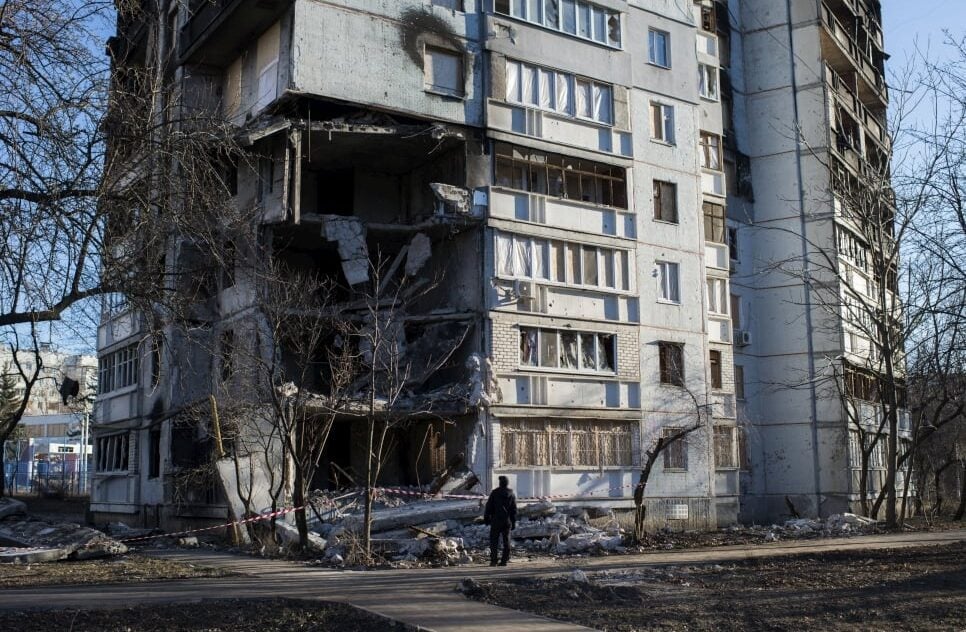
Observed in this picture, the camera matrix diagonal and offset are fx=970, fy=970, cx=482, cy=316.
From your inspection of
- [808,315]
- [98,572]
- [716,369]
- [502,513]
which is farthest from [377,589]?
[808,315]

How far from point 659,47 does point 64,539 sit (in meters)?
25.3

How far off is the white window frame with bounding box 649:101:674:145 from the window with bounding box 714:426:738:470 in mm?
10527

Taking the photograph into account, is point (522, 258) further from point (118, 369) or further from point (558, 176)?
point (118, 369)

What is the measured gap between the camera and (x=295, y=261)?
32469 millimetres

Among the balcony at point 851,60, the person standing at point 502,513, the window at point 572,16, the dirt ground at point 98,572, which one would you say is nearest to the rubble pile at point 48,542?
the dirt ground at point 98,572

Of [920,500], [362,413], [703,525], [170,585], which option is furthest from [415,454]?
[920,500]

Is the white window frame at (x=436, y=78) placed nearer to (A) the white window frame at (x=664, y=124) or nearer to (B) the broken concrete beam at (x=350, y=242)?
(B) the broken concrete beam at (x=350, y=242)

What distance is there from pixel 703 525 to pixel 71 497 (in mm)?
39378

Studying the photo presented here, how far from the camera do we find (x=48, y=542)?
71.7 feet

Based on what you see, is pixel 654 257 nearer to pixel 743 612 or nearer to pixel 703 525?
pixel 703 525

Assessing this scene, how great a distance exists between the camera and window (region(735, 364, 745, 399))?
40.7 m

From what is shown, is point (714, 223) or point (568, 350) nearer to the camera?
point (568, 350)

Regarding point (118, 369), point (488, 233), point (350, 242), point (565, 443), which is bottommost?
point (565, 443)

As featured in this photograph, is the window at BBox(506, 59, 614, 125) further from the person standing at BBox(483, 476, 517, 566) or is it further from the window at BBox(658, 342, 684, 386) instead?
the person standing at BBox(483, 476, 517, 566)
